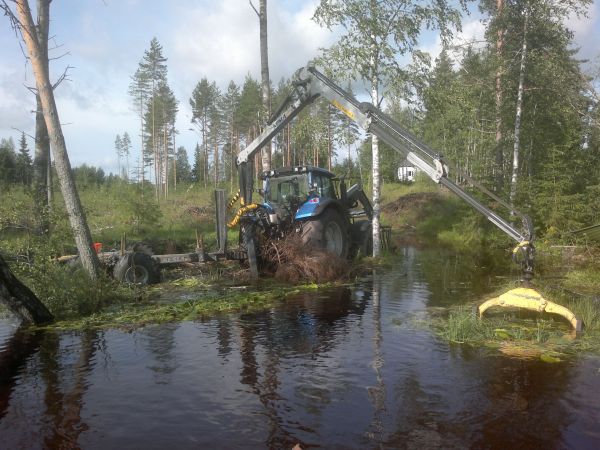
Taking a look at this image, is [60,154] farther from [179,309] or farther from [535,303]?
Result: [535,303]

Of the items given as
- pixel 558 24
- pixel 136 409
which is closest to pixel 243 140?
pixel 558 24

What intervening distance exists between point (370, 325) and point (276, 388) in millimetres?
2814

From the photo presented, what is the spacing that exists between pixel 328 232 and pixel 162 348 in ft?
25.1

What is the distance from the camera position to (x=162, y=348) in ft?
21.0

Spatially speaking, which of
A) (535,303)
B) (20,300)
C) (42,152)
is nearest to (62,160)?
(20,300)

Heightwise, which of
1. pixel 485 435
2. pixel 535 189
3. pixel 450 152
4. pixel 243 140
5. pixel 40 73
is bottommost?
pixel 485 435

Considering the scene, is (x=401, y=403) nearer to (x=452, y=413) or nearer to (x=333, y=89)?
(x=452, y=413)

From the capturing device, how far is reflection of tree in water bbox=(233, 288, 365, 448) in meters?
4.44

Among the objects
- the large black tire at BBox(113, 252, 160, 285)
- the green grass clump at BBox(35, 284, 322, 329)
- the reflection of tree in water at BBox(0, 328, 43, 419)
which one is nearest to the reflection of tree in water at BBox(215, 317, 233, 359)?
the green grass clump at BBox(35, 284, 322, 329)

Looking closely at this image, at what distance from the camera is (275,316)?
812cm

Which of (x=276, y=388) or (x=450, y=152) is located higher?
(x=450, y=152)

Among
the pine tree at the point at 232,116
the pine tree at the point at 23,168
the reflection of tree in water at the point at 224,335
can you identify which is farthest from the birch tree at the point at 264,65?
the pine tree at the point at 23,168

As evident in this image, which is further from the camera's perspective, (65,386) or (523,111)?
(523,111)

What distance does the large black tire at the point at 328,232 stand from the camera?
12164 mm
